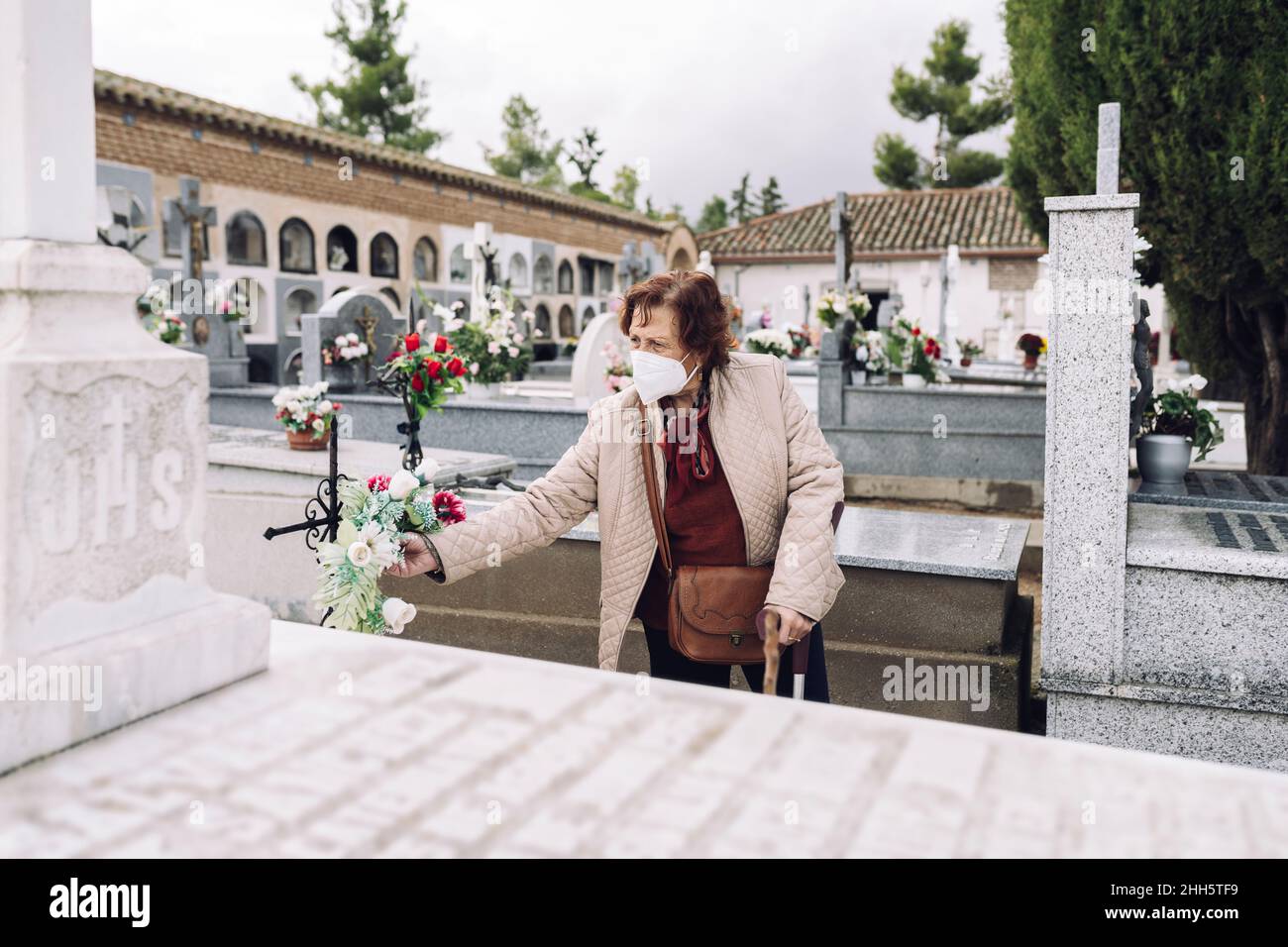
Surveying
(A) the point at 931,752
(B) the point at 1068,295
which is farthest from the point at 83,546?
(B) the point at 1068,295

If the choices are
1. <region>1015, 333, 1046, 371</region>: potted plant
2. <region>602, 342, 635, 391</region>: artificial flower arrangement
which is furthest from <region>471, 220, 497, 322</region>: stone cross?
<region>1015, 333, 1046, 371</region>: potted plant

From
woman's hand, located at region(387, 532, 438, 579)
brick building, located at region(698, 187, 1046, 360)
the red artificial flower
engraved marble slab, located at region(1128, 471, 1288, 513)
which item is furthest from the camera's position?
brick building, located at region(698, 187, 1046, 360)

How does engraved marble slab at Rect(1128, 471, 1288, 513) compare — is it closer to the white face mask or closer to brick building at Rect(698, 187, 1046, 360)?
the white face mask

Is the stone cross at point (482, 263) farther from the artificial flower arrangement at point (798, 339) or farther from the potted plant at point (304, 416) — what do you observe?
the potted plant at point (304, 416)

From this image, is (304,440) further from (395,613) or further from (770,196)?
(770,196)

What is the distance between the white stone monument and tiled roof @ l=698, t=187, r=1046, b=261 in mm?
A: 27942

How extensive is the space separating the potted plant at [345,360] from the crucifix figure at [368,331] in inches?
1.8

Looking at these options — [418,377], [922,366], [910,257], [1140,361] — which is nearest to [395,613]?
[418,377]

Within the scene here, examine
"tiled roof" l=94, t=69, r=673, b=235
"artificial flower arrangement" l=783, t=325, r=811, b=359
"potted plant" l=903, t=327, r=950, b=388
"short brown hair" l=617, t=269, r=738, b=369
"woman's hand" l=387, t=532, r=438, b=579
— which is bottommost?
"woman's hand" l=387, t=532, r=438, b=579

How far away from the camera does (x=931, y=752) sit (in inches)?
75.9

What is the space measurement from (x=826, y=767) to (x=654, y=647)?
1321mm

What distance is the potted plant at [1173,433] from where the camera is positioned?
498 centimetres

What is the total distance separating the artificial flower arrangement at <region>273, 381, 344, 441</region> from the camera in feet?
20.0
